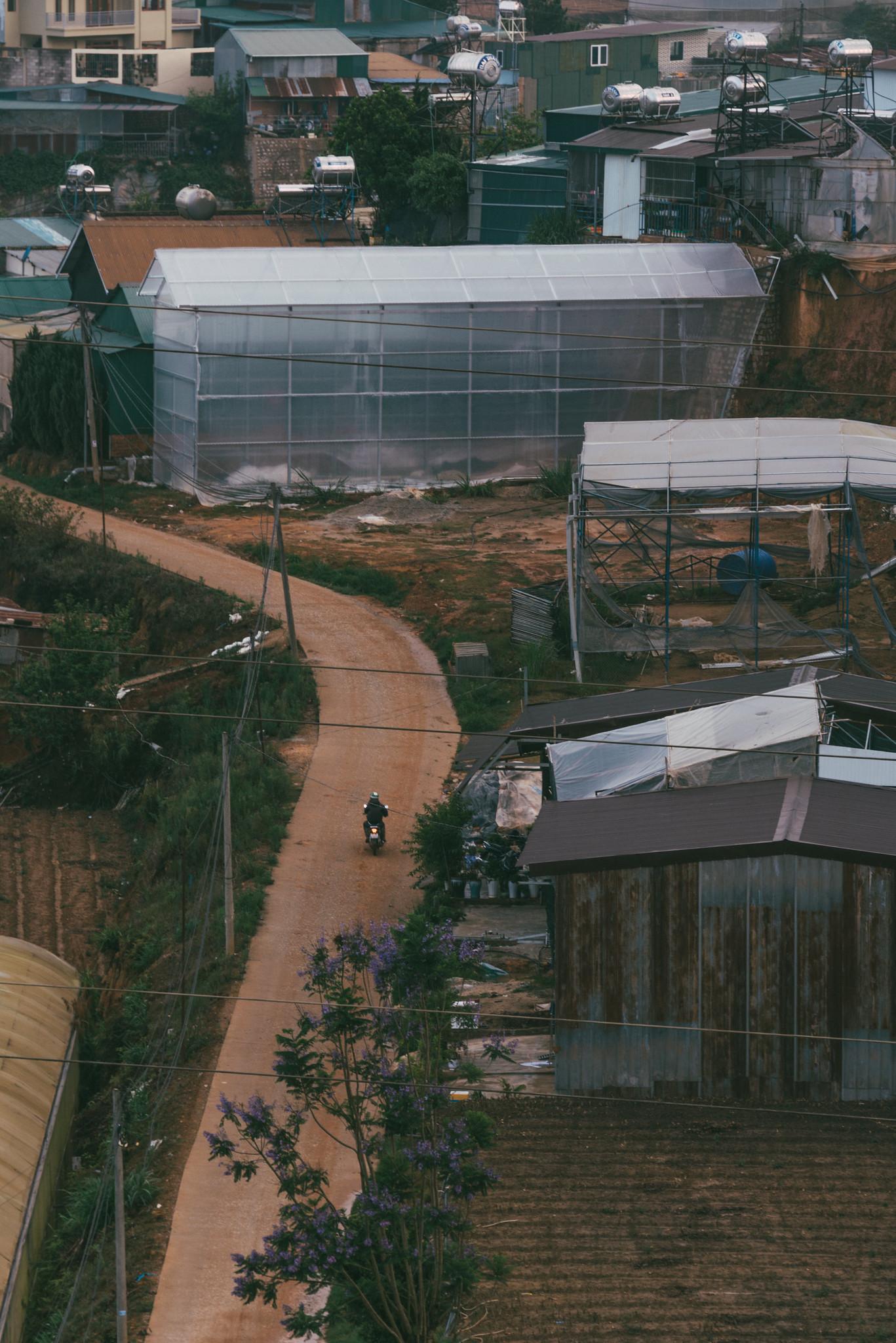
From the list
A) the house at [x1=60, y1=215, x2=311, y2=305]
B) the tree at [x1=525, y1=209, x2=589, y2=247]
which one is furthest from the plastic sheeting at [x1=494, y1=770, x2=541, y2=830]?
the tree at [x1=525, y1=209, x2=589, y2=247]

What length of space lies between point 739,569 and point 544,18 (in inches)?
2920

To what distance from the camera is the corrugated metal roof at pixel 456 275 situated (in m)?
41.4

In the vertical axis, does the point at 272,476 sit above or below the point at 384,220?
below

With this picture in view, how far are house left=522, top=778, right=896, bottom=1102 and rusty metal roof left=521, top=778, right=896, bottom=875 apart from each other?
0.11 feet

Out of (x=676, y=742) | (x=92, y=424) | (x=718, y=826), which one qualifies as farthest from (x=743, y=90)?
(x=718, y=826)

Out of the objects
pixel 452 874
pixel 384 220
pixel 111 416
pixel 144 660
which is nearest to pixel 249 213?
pixel 384 220

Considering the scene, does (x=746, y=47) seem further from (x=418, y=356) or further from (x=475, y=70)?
(x=418, y=356)

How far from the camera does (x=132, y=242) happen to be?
171ft

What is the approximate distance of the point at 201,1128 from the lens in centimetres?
1819

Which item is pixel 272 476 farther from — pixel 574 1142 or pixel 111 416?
pixel 574 1142

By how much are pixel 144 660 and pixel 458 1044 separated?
15.9 meters

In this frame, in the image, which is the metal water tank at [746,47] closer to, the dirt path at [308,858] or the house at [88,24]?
the dirt path at [308,858]

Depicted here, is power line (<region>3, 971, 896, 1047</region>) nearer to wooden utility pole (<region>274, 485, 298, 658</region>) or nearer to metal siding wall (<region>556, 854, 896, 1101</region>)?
metal siding wall (<region>556, 854, 896, 1101</region>)

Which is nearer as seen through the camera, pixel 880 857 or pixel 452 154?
pixel 880 857
